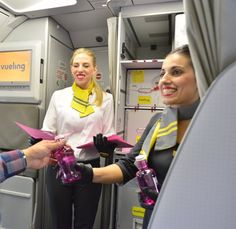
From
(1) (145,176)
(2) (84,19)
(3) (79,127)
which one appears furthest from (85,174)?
(2) (84,19)

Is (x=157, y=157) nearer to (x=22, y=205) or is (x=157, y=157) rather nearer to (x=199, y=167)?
(x=199, y=167)

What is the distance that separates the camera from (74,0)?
6.19 ft

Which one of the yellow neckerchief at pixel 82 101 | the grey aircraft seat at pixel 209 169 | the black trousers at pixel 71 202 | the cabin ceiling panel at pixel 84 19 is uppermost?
the cabin ceiling panel at pixel 84 19

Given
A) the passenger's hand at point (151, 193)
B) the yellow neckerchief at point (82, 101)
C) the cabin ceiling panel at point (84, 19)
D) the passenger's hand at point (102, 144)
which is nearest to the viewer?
the passenger's hand at point (151, 193)

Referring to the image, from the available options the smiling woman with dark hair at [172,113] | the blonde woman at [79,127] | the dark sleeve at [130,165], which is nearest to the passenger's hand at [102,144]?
the blonde woman at [79,127]

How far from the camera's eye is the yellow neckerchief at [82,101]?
67.0 inches

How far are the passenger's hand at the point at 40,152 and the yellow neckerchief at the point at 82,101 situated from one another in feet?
1.62

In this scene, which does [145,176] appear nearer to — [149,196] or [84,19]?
[149,196]

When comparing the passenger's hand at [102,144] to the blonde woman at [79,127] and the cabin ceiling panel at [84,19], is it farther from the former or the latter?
the cabin ceiling panel at [84,19]

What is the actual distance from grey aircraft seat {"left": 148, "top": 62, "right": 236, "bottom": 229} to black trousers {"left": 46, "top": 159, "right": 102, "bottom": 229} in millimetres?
1287

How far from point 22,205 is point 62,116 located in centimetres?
111

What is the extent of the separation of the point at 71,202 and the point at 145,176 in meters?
1.01

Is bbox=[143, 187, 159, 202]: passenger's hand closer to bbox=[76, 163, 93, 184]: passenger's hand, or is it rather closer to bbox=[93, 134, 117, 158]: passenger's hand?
bbox=[76, 163, 93, 184]: passenger's hand

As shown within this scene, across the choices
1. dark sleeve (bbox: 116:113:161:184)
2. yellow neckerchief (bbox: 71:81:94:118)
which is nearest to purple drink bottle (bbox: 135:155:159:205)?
dark sleeve (bbox: 116:113:161:184)
